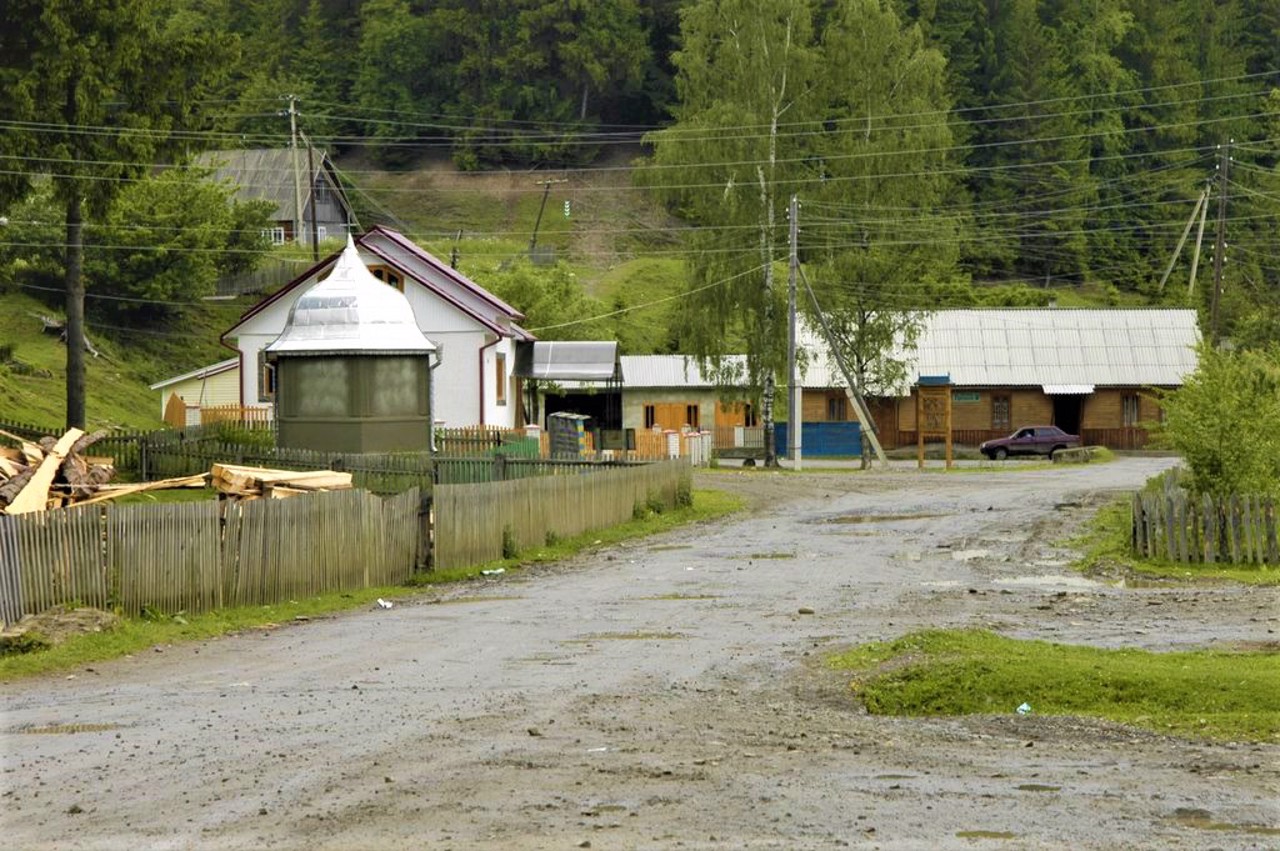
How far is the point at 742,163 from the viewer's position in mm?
58281

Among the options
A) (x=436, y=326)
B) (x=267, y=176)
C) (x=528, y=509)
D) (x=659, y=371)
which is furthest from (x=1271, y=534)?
(x=267, y=176)

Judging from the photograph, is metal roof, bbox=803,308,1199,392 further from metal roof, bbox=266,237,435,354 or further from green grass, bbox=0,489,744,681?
green grass, bbox=0,489,744,681

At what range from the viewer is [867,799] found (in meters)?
10.0

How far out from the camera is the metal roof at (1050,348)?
70.1m

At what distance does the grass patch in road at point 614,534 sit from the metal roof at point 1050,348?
30.0 meters

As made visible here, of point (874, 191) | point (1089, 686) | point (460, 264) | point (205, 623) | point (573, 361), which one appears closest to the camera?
point (1089, 686)

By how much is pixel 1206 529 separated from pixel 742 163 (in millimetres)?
35398

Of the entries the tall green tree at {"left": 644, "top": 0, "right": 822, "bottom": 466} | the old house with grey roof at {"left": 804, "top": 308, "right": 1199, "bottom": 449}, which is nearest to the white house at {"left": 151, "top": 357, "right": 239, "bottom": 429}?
the tall green tree at {"left": 644, "top": 0, "right": 822, "bottom": 466}

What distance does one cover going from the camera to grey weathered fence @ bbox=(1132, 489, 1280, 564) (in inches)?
969

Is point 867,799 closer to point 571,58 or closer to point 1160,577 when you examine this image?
point 1160,577

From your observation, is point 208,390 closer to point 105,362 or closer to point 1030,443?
point 105,362

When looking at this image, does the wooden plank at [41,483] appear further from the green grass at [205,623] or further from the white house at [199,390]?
the white house at [199,390]

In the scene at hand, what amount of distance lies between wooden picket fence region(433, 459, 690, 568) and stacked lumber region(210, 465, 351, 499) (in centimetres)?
219

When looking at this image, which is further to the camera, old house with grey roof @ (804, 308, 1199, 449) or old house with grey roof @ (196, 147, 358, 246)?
old house with grey roof @ (196, 147, 358, 246)
